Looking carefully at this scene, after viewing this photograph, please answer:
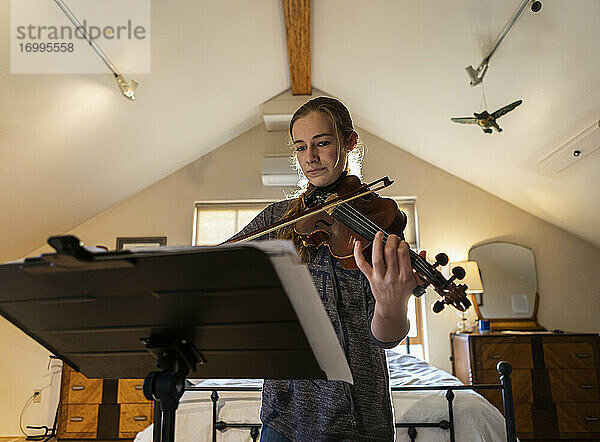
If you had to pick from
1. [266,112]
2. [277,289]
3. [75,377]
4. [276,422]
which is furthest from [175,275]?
[266,112]

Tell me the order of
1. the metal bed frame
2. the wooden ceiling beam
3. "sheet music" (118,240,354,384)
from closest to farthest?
"sheet music" (118,240,354,384), the metal bed frame, the wooden ceiling beam

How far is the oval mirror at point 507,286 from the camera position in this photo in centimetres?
464

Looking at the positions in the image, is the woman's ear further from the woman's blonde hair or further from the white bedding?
the white bedding

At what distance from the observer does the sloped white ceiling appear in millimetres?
2945

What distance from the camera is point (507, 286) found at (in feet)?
15.5

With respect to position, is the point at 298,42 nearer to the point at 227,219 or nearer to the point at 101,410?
the point at 227,219

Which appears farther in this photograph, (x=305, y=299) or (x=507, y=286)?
(x=507, y=286)

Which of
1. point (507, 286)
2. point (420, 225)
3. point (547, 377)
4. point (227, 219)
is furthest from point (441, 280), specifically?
point (227, 219)

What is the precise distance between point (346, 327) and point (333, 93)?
4176 mm

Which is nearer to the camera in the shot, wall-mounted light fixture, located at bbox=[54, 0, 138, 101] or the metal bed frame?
the metal bed frame

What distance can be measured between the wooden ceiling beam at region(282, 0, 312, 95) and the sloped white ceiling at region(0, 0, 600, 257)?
87 mm

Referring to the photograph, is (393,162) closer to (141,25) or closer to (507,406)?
(141,25)

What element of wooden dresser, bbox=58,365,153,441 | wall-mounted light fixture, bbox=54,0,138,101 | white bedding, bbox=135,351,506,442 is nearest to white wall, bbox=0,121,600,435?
wooden dresser, bbox=58,365,153,441

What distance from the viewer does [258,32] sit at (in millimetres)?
3785
